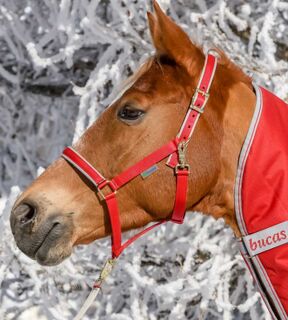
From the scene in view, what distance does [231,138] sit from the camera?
6.12 ft

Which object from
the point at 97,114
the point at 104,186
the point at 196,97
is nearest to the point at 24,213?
the point at 104,186

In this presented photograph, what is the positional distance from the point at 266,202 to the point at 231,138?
22cm

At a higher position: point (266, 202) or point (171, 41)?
point (171, 41)

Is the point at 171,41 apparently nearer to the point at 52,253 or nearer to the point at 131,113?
the point at 131,113

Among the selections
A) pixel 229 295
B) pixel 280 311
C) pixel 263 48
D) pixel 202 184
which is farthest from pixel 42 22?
pixel 280 311

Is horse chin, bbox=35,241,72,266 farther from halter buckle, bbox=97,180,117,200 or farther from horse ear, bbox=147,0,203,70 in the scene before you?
horse ear, bbox=147,0,203,70

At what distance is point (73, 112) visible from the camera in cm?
392

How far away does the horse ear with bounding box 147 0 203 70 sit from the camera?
183cm

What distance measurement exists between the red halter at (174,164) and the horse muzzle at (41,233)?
139 millimetres

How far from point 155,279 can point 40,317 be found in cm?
77

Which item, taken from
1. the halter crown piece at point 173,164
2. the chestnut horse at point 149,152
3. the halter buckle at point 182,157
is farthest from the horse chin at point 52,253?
the halter buckle at point 182,157

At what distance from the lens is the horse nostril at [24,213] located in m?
1.86

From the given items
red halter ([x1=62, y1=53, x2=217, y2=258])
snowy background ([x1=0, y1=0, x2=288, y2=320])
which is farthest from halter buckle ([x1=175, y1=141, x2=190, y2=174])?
snowy background ([x1=0, y1=0, x2=288, y2=320])

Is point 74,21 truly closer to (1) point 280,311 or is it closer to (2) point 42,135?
(2) point 42,135
